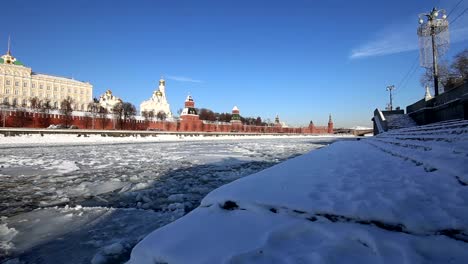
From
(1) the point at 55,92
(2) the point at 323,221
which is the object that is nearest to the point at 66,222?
(2) the point at 323,221

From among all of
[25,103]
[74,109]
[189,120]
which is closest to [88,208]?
[189,120]

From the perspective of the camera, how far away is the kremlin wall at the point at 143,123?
35444 mm

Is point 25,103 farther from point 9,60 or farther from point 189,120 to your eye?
point 189,120

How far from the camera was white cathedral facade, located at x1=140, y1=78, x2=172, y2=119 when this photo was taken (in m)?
91.1

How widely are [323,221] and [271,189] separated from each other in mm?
1051

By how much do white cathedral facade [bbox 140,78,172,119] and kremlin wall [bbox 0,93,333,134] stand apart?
110ft

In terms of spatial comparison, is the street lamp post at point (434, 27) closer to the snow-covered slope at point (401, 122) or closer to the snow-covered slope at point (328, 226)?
the snow-covered slope at point (401, 122)

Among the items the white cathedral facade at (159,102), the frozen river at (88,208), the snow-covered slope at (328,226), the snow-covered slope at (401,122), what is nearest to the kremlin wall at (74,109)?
the white cathedral facade at (159,102)

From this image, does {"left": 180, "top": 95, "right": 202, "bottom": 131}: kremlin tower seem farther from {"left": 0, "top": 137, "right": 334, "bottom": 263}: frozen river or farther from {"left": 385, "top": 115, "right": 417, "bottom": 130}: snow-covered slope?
{"left": 0, "top": 137, "right": 334, "bottom": 263}: frozen river

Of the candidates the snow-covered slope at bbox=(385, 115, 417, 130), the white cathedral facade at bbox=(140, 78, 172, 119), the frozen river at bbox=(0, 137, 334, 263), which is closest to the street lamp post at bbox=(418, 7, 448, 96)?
the snow-covered slope at bbox=(385, 115, 417, 130)

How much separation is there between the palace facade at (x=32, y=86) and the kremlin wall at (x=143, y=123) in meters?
26.9

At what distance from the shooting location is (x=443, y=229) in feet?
6.36

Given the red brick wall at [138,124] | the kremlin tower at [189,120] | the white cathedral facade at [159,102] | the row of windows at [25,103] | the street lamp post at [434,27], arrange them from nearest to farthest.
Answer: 1. the street lamp post at [434,27]
2. the red brick wall at [138,124]
3. the kremlin tower at [189,120]
4. the row of windows at [25,103]
5. the white cathedral facade at [159,102]

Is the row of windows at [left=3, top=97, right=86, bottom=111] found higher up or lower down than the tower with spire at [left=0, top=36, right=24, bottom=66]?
lower down
